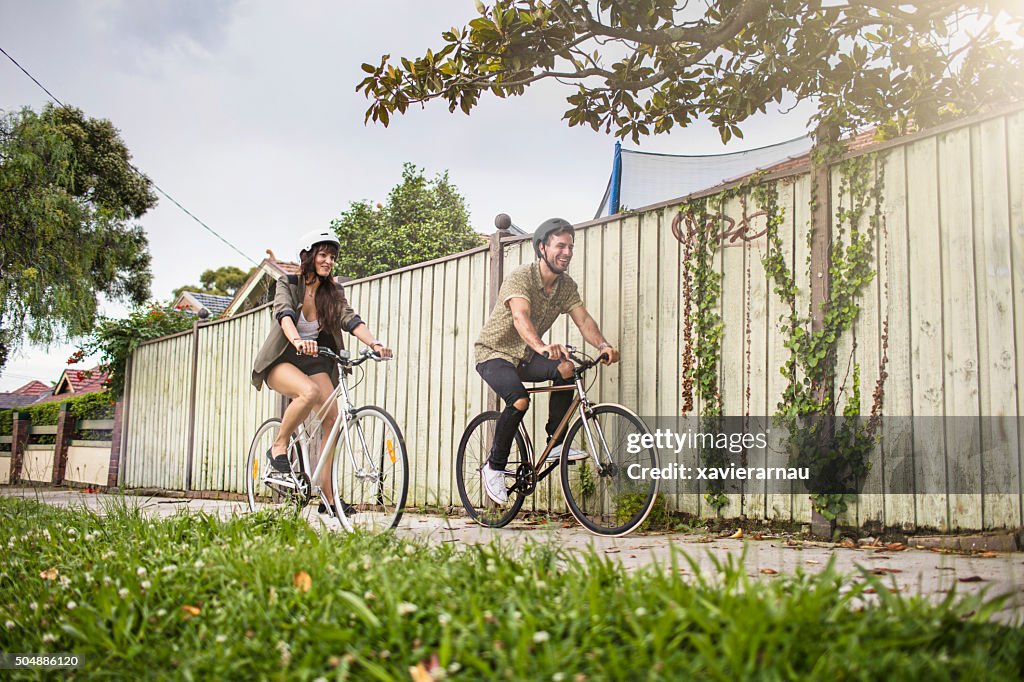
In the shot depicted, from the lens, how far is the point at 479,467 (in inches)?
181

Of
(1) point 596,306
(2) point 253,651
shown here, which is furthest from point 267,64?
(2) point 253,651

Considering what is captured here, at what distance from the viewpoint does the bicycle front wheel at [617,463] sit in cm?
376

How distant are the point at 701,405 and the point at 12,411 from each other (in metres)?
15.0

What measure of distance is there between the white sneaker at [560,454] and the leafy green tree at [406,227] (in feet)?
59.9

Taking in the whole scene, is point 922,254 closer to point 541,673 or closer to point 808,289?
point 808,289

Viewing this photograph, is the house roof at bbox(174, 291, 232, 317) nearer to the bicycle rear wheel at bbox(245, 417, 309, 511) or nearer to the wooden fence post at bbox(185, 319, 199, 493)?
the wooden fence post at bbox(185, 319, 199, 493)

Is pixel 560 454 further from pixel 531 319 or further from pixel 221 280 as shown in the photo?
pixel 221 280

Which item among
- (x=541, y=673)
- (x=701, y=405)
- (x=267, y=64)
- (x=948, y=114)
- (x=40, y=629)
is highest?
(x=267, y=64)

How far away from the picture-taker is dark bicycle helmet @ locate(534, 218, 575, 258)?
414cm

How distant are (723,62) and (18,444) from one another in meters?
14.0

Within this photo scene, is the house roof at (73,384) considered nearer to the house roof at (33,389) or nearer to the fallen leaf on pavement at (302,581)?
the house roof at (33,389)

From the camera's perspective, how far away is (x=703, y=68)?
5.44 meters

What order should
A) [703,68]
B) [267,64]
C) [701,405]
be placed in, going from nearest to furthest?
[701,405], [703,68], [267,64]

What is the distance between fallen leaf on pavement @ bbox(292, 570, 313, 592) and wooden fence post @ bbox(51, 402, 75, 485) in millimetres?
11848
